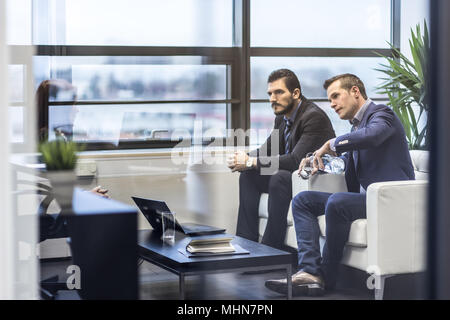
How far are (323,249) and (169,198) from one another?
1.10 metres

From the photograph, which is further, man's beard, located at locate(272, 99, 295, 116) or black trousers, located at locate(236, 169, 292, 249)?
man's beard, located at locate(272, 99, 295, 116)

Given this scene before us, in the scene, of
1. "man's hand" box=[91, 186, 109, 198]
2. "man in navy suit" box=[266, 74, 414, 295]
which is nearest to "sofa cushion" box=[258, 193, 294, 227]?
"man in navy suit" box=[266, 74, 414, 295]

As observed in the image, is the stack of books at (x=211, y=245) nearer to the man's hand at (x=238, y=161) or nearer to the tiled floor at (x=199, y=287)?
the tiled floor at (x=199, y=287)

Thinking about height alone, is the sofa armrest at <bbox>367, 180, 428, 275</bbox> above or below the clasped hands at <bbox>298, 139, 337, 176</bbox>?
below

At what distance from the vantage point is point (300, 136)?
3.46 meters

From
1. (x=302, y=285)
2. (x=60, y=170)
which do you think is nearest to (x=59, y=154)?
(x=60, y=170)

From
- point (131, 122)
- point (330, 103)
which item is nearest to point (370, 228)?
point (330, 103)

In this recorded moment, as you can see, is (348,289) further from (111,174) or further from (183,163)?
(111,174)

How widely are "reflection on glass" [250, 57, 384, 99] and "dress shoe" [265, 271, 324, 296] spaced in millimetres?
842

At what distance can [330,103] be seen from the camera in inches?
131

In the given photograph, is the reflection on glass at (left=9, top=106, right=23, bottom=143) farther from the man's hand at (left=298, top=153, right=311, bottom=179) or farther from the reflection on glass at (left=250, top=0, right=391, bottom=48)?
the man's hand at (left=298, top=153, right=311, bottom=179)

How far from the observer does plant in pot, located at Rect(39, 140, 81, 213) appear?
1.63 m

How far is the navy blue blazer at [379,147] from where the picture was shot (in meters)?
3.01

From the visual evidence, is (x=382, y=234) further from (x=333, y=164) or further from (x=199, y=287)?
(x=199, y=287)
